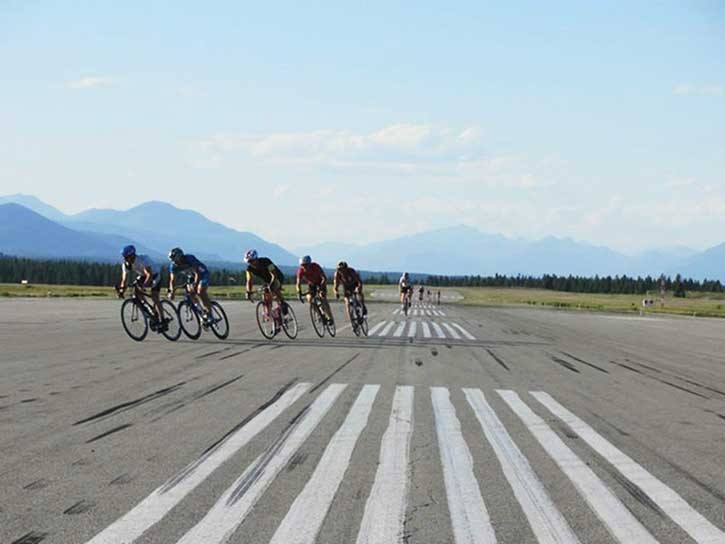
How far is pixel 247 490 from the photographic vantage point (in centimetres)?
502

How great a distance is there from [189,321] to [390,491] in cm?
1299

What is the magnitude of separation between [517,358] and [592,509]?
33.7 feet

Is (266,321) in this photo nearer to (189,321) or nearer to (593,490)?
(189,321)

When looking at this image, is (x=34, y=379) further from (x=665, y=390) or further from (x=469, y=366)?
(x=665, y=390)

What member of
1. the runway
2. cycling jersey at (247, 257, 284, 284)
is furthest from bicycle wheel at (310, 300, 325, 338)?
the runway

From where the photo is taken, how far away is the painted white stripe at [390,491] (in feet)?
13.9

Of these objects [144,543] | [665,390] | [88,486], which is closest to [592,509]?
[144,543]

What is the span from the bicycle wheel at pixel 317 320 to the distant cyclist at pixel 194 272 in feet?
9.66

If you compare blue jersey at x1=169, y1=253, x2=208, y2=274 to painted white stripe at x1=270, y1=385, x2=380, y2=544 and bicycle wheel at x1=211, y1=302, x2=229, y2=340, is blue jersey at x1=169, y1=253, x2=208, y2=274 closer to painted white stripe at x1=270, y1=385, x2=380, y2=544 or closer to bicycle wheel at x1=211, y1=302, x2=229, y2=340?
bicycle wheel at x1=211, y1=302, x2=229, y2=340

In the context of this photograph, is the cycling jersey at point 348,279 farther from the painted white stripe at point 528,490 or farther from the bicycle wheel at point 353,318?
the painted white stripe at point 528,490

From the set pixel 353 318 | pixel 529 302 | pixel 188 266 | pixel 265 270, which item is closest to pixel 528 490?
pixel 188 266

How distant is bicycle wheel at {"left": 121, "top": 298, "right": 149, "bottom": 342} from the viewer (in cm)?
1655

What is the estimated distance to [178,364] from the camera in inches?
481

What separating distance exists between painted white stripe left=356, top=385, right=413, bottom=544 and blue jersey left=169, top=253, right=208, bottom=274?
32.3 feet
